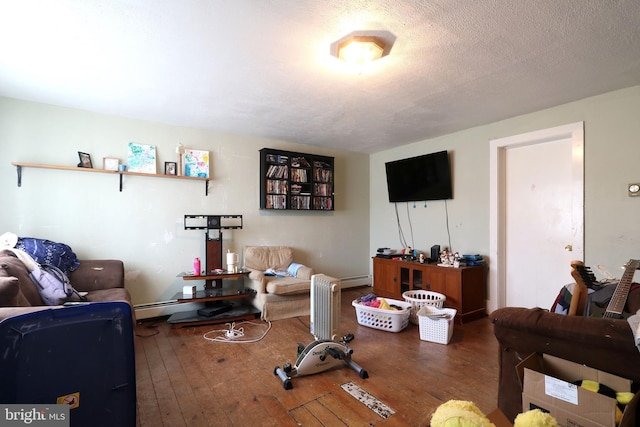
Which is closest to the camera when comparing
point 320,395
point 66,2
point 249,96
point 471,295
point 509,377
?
point 509,377

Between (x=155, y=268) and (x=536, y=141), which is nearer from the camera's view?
(x=536, y=141)

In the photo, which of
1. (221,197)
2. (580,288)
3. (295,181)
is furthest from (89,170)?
(580,288)

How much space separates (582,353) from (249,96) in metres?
2.92

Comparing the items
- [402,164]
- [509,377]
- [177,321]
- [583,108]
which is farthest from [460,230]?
[177,321]

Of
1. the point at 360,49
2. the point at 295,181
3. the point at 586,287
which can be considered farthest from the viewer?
the point at 295,181

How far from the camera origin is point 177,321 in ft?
10.5

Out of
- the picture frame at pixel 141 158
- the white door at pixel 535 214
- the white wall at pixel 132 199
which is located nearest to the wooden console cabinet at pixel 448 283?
the white door at pixel 535 214

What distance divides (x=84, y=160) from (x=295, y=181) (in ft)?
8.15

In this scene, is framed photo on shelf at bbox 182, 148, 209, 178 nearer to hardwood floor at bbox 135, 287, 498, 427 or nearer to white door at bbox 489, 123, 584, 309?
hardwood floor at bbox 135, 287, 498, 427

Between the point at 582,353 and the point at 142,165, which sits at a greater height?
the point at 142,165

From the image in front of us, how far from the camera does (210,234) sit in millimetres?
3850

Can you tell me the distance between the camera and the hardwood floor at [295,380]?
175 cm

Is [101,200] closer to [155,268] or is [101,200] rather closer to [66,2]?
[155,268]

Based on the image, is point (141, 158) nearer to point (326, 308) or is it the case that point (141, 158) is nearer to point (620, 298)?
point (326, 308)
